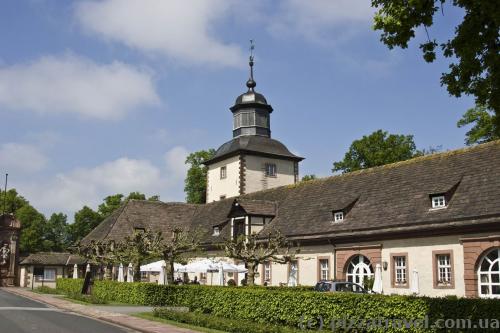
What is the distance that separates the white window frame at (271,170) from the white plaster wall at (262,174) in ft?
0.72

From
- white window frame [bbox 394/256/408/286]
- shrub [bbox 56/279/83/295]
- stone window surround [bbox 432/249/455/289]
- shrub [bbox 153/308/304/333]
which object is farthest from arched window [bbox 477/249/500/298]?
shrub [bbox 56/279/83/295]

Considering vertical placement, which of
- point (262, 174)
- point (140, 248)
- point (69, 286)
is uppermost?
point (262, 174)

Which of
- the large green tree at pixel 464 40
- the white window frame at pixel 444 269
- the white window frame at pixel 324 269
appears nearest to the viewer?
the large green tree at pixel 464 40

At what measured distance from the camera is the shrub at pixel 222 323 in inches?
680

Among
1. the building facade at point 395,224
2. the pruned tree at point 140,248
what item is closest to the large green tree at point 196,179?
the building facade at point 395,224

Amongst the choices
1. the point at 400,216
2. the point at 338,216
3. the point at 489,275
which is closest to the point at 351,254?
the point at 338,216

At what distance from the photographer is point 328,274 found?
103 feet

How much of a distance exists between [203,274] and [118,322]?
2205 centimetres

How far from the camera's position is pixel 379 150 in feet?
186

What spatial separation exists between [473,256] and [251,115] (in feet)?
103

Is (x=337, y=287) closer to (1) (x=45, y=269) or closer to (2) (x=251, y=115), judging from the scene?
(2) (x=251, y=115)

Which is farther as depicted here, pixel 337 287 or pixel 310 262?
pixel 310 262

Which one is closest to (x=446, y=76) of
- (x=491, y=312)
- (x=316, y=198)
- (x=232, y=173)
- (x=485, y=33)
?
(x=485, y=33)

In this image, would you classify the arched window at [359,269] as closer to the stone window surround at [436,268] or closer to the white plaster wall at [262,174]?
the stone window surround at [436,268]
